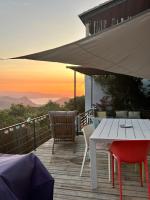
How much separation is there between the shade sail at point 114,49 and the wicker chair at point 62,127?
2118 millimetres

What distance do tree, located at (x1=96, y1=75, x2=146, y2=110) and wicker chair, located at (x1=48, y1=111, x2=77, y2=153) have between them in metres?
5.13

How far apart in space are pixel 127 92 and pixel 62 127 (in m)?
5.44

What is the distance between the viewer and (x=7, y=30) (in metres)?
9.92

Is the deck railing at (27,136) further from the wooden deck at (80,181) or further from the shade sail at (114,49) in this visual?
the shade sail at (114,49)

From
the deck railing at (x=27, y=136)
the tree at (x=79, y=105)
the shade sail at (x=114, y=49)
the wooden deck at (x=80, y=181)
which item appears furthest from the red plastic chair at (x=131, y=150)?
the tree at (x=79, y=105)

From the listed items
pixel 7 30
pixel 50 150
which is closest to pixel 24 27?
pixel 7 30

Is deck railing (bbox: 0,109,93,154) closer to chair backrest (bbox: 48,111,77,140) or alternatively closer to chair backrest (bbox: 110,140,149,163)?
chair backrest (bbox: 48,111,77,140)

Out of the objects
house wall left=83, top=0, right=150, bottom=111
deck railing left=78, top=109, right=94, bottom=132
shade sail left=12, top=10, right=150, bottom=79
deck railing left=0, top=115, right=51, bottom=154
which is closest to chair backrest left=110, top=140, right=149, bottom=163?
shade sail left=12, top=10, right=150, bottom=79

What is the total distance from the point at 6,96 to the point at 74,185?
208 inches

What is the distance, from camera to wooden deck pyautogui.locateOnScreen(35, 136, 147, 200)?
4.01 m

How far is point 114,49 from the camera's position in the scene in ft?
13.5

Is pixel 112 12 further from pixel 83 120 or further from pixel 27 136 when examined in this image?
pixel 27 136

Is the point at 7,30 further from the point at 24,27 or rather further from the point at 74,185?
the point at 74,185

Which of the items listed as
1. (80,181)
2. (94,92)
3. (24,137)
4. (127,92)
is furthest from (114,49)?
(94,92)
